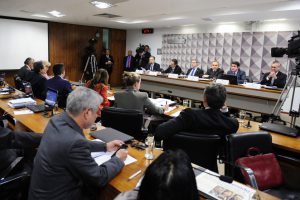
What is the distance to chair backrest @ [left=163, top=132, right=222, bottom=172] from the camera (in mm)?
1844

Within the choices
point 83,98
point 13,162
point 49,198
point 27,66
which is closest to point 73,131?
point 83,98

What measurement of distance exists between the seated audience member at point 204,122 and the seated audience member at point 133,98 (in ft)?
3.19

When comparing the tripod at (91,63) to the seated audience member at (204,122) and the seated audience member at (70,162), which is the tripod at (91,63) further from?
the seated audience member at (70,162)

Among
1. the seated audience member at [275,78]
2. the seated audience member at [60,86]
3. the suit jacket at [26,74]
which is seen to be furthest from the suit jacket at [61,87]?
the seated audience member at [275,78]

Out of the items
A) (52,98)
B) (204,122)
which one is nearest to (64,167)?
(204,122)

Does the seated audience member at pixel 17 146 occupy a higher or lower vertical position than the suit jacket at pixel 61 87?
lower

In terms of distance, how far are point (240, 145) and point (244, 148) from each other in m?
0.05

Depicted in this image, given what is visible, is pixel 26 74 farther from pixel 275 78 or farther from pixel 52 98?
pixel 275 78

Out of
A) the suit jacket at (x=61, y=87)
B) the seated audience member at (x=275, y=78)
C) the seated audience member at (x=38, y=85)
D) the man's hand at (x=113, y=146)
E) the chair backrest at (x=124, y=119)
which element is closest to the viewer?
the man's hand at (x=113, y=146)

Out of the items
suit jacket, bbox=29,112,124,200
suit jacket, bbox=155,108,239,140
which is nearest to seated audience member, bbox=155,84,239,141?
suit jacket, bbox=155,108,239,140

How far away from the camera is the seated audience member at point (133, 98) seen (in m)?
2.95

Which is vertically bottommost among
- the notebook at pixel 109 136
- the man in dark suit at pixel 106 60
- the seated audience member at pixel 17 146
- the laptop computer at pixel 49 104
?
the seated audience member at pixel 17 146

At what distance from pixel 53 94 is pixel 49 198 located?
6.50ft

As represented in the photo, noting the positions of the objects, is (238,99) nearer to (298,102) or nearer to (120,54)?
(298,102)
